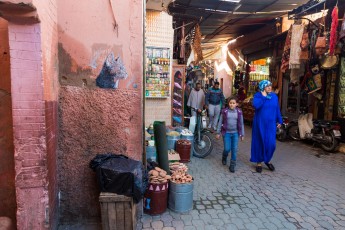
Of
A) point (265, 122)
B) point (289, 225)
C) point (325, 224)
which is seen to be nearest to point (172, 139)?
point (265, 122)

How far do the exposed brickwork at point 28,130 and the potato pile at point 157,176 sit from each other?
1.43 meters

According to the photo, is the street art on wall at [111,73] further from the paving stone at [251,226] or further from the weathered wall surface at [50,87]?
the paving stone at [251,226]

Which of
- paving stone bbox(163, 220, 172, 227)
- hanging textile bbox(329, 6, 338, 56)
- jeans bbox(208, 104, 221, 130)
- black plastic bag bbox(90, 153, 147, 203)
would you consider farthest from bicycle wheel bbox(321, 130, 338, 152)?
black plastic bag bbox(90, 153, 147, 203)

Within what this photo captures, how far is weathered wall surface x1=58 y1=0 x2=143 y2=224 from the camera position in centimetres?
316

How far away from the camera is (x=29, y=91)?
96.0 inches

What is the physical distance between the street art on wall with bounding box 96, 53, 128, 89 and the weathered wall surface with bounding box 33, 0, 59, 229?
54 cm

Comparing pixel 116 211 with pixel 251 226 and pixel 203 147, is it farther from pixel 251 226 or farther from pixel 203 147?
pixel 203 147

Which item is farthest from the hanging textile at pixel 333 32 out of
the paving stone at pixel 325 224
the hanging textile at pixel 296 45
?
the paving stone at pixel 325 224

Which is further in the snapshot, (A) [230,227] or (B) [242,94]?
(B) [242,94]

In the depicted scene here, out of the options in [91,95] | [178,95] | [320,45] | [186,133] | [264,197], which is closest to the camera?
[91,95]

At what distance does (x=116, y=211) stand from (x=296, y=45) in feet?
26.1

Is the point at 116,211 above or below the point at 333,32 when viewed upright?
below

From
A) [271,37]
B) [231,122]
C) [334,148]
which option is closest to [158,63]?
[231,122]

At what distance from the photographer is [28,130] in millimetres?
2482
